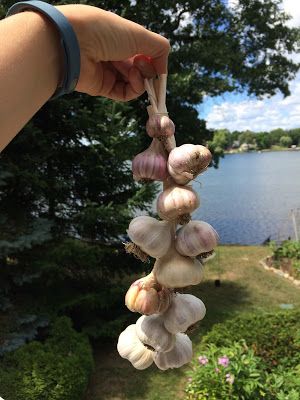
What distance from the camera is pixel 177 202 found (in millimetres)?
859

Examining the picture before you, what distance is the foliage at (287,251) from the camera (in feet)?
32.5

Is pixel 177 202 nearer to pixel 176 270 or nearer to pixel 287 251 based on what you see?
pixel 176 270

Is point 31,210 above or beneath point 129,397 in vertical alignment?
above

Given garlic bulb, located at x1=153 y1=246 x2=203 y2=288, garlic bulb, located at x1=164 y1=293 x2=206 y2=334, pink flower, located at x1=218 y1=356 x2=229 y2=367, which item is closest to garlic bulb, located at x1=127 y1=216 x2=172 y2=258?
garlic bulb, located at x1=153 y1=246 x2=203 y2=288

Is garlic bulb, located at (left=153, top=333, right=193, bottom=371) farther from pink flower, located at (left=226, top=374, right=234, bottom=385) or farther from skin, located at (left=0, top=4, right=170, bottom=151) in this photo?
pink flower, located at (left=226, top=374, right=234, bottom=385)

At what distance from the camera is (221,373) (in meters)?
3.79

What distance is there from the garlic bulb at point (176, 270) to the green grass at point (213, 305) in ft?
2.41

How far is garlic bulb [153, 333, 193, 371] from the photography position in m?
1.01

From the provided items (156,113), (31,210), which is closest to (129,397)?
(31,210)

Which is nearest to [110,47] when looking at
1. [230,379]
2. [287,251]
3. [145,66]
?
[145,66]

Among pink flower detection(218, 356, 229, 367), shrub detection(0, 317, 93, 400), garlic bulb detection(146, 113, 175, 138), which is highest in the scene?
garlic bulb detection(146, 113, 175, 138)

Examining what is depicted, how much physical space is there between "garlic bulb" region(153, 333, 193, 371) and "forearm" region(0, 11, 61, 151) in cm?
61

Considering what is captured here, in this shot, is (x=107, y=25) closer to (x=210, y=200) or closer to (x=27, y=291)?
(x=27, y=291)

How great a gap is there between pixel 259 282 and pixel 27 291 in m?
5.33
